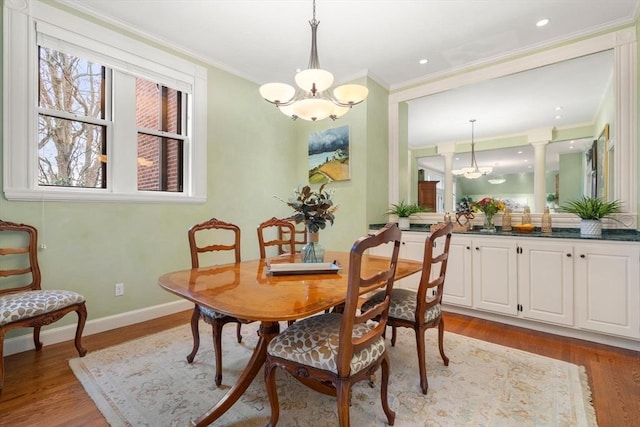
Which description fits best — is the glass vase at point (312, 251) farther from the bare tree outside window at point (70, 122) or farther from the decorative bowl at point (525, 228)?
the decorative bowl at point (525, 228)

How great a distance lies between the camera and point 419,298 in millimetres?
1835

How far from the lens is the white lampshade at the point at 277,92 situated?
2203mm

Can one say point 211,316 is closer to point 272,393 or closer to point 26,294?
point 272,393

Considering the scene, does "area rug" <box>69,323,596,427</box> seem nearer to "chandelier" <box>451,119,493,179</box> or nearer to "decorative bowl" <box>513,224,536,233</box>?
"decorative bowl" <box>513,224,536,233</box>

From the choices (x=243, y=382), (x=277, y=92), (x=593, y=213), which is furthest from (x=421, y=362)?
(x=593, y=213)

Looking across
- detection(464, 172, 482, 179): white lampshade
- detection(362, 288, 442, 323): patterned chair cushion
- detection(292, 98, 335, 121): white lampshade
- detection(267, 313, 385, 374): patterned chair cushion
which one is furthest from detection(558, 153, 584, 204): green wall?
detection(267, 313, 385, 374): patterned chair cushion

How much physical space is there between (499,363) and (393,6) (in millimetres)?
2928

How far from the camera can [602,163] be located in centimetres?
285

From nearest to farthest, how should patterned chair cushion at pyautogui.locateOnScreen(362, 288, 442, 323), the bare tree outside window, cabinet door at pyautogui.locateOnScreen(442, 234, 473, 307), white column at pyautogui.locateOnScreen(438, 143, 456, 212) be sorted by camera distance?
1. patterned chair cushion at pyautogui.locateOnScreen(362, 288, 442, 323)
2. the bare tree outside window
3. cabinet door at pyautogui.locateOnScreen(442, 234, 473, 307)
4. white column at pyautogui.locateOnScreen(438, 143, 456, 212)

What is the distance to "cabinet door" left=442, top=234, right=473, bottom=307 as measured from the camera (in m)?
3.12

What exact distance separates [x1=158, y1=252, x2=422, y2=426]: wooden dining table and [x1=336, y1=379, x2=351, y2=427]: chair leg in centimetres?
33

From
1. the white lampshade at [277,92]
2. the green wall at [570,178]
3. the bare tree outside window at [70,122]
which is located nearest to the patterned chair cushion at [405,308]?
the white lampshade at [277,92]

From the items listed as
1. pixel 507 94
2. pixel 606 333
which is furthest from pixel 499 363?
pixel 507 94

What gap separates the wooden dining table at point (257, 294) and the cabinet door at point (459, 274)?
141 centimetres
